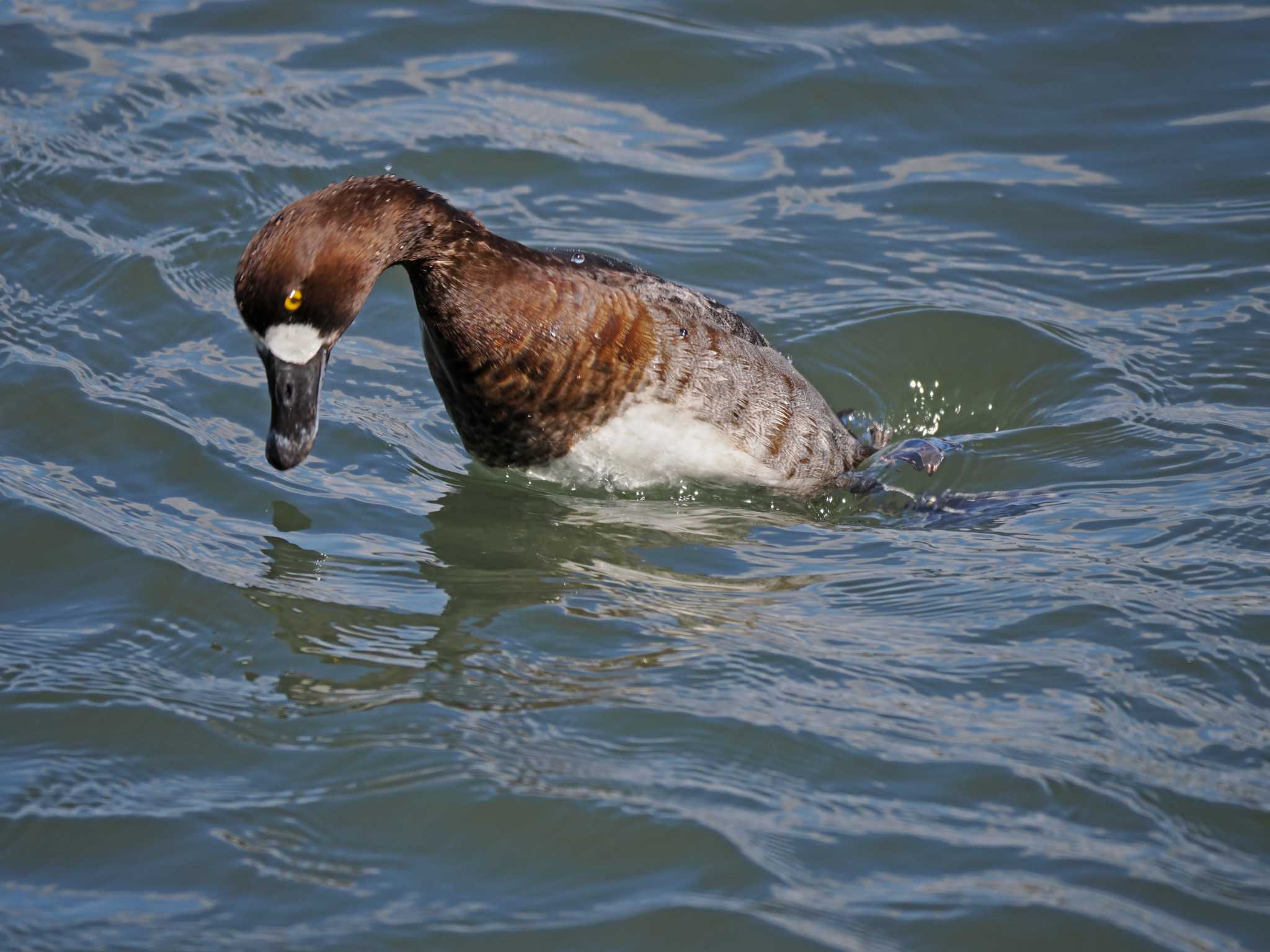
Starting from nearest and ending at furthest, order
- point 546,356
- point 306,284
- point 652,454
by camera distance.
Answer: point 306,284
point 546,356
point 652,454

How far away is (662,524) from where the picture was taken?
19.4 ft

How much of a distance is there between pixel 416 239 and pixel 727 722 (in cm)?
225

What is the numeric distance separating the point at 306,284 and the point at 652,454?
1576mm

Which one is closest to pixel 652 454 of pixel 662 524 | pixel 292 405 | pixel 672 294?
pixel 662 524

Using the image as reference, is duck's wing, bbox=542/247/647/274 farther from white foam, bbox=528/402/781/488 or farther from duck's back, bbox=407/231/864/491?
white foam, bbox=528/402/781/488

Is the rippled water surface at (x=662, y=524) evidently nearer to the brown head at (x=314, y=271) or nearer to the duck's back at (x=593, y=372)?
the duck's back at (x=593, y=372)

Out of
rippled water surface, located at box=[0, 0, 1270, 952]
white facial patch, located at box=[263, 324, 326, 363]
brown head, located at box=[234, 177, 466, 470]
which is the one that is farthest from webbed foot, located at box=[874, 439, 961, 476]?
white facial patch, located at box=[263, 324, 326, 363]

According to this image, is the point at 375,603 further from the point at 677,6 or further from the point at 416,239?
the point at 677,6

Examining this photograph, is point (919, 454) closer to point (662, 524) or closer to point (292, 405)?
point (662, 524)

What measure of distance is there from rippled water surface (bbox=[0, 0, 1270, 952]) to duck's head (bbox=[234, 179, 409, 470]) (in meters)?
0.66

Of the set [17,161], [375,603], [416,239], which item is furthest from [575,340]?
[17,161]

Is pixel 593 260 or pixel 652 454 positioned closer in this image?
pixel 652 454

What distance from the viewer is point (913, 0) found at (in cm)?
1070

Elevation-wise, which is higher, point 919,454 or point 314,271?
point 314,271
